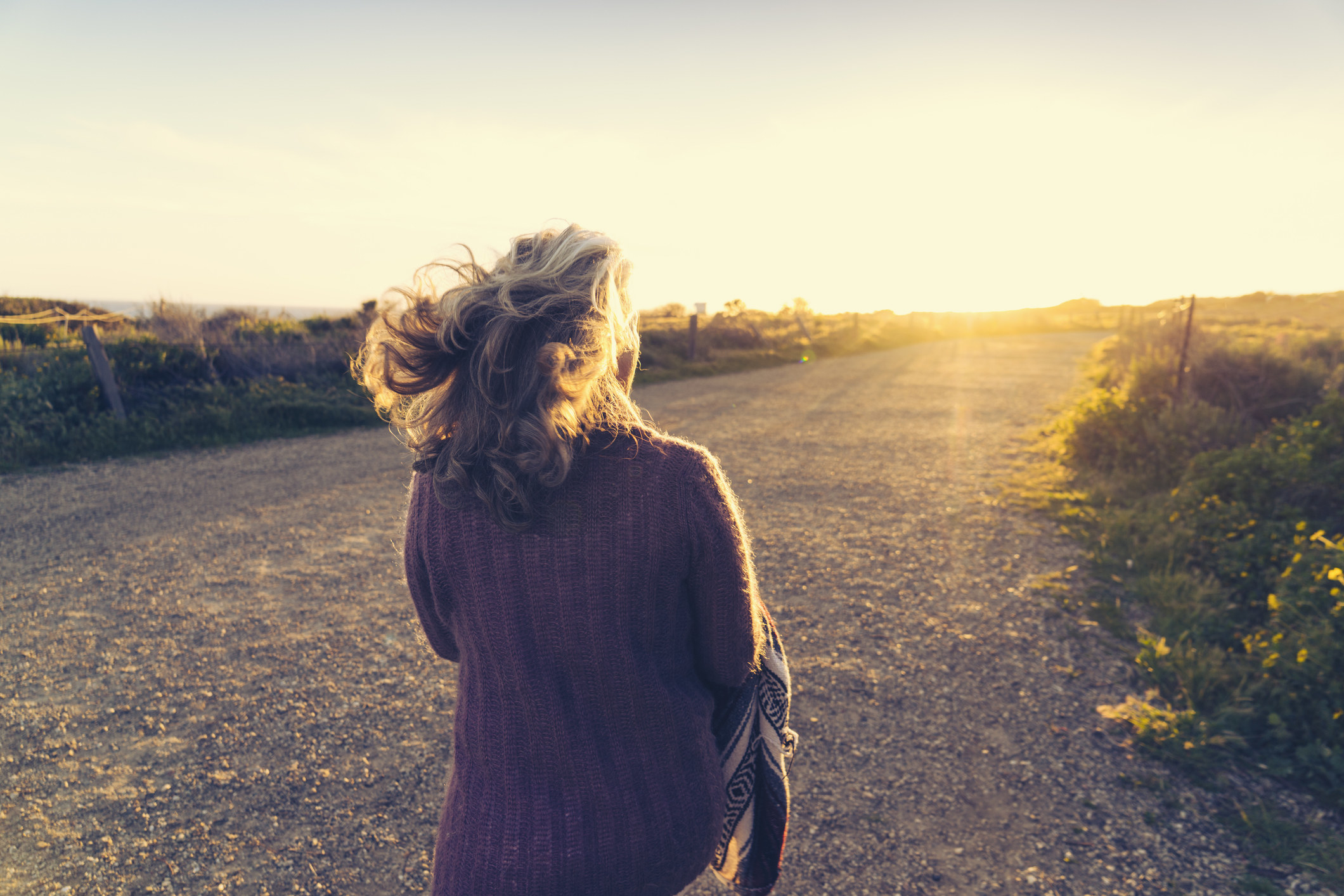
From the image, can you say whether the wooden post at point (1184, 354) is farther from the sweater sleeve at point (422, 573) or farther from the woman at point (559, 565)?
the sweater sleeve at point (422, 573)

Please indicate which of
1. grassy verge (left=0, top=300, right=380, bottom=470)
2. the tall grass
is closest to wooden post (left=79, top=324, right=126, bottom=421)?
→ grassy verge (left=0, top=300, right=380, bottom=470)

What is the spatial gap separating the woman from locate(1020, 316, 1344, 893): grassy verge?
2589mm

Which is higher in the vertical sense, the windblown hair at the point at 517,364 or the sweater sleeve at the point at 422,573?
the windblown hair at the point at 517,364

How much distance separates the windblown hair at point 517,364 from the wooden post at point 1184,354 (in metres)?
8.83

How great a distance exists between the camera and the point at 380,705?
356 centimetres

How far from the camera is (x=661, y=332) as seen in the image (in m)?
19.4

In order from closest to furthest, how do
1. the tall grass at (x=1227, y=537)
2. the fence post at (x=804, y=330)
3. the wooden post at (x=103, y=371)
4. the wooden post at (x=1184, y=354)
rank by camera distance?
the tall grass at (x=1227, y=537), the wooden post at (x=1184, y=354), the wooden post at (x=103, y=371), the fence post at (x=804, y=330)

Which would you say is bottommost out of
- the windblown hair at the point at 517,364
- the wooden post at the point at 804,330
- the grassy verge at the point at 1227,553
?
the grassy verge at the point at 1227,553

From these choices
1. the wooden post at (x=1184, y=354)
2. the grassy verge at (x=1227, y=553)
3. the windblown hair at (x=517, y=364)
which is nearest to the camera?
the windblown hair at (x=517, y=364)

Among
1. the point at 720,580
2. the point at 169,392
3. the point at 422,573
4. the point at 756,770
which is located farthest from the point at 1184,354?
the point at 169,392

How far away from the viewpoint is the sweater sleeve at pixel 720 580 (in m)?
1.27

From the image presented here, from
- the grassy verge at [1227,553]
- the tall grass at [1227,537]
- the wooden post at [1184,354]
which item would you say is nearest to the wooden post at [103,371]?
the grassy verge at [1227,553]

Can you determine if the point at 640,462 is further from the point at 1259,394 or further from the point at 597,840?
the point at 1259,394

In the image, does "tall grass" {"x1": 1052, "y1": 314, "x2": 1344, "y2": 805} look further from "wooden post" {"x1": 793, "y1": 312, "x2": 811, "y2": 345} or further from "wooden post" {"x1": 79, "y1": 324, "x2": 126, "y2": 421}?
"wooden post" {"x1": 793, "y1": 312, "x2": 811, "y2": 345}
